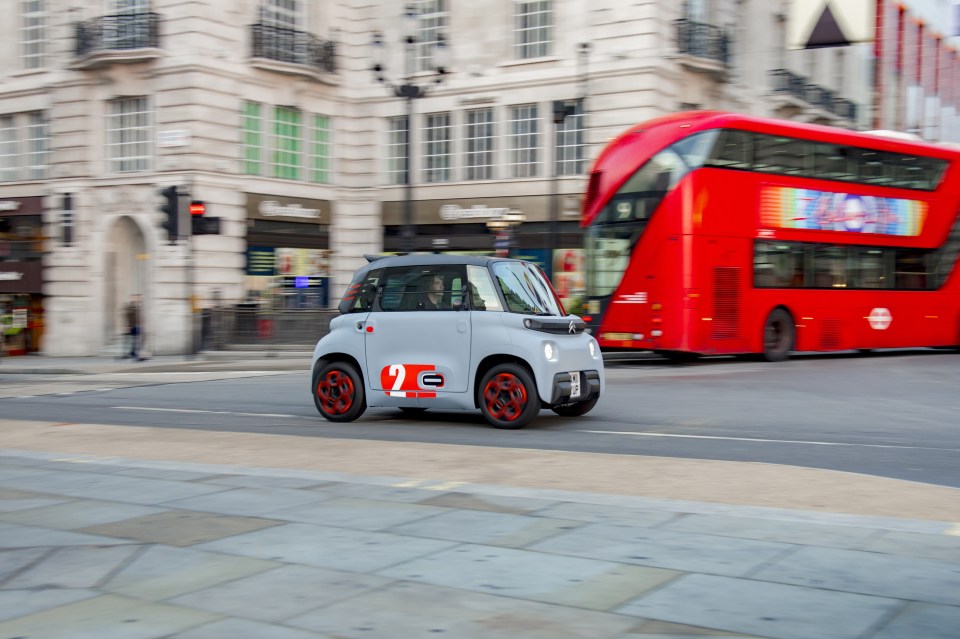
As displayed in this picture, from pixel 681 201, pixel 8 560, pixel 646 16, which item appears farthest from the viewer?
pixel 646 16

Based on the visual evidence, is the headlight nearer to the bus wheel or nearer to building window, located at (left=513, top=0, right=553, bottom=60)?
the bus wheel

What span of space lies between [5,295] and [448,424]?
26.5 m

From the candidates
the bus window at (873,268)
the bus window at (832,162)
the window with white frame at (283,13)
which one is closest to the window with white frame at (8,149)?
the window with white frame at (283,13)

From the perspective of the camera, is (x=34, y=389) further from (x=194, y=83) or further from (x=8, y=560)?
(x=8, y=560)

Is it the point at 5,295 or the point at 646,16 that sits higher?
the point at 646,16

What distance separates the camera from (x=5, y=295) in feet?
113

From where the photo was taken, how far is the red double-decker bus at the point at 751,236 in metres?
20.3

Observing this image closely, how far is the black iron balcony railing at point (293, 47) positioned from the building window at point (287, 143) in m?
1.56

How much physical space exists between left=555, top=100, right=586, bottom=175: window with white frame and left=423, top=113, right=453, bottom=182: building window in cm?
387

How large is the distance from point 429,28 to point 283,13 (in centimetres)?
446

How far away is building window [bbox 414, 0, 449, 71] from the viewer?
111 ft

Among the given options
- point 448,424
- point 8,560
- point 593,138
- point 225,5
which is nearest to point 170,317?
point 225,5

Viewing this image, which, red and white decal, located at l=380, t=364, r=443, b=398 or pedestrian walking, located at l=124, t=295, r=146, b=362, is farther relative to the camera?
pedestrian walking, located at l=124, t=295, r=146, b=362

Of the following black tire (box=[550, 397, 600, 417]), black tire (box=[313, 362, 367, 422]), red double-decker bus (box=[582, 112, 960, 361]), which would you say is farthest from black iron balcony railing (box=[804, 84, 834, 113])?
black tire (box=[313, 362, 367, 422])
